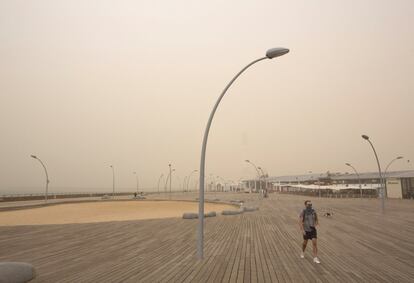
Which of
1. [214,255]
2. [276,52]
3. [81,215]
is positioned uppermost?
[276,52]

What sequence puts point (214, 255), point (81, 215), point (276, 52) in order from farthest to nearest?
1. point (81, 215)
2. point (214, 255)
3. point (276, 52)

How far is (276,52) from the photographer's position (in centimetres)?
1062

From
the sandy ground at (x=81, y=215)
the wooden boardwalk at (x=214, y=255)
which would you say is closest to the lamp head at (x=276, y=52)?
the wooden boardwalk at (x=214, y=255)

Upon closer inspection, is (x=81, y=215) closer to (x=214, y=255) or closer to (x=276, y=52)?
(x=214, y=255)

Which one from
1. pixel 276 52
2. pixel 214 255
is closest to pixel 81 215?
pixel 214 255

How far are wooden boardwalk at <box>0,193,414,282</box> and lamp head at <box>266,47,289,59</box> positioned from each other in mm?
7114

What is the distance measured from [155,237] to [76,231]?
5858mm

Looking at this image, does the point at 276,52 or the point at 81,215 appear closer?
the point at 276,52

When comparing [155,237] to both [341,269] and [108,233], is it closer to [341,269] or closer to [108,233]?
[108,233]

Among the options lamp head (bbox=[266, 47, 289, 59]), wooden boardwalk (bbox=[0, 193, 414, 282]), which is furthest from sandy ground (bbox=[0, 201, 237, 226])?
lamp head (bbox=[266, 47, 289, 59])

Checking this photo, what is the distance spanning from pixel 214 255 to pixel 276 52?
7.71 m

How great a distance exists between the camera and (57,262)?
10414mm

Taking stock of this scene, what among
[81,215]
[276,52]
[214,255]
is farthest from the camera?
[81,215]

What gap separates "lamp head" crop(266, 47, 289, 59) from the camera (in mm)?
10580
